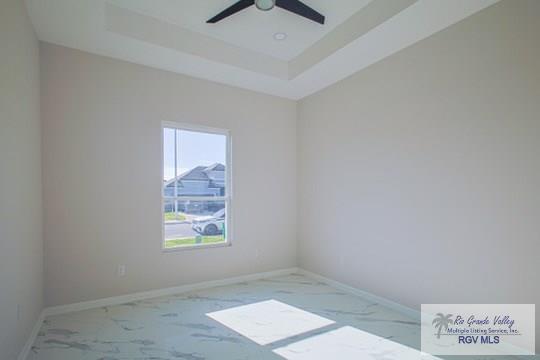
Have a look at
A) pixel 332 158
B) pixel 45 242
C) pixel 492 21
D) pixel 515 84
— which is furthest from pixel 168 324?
pixel 492 21

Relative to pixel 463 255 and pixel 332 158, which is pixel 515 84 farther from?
pixel 332 158

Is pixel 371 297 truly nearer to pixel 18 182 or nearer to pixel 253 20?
pixel 253 20

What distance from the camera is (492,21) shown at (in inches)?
96.7

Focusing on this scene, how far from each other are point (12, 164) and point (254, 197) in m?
2.84

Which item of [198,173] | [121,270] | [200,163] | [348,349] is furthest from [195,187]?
[348,349]

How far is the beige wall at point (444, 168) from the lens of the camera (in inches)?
90.3

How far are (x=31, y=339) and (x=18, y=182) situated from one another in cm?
137

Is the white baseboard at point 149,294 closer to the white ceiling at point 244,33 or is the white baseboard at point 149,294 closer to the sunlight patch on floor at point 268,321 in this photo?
the sunlight patch on floor at point 268,321

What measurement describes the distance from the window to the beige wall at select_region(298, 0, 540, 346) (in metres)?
1.54

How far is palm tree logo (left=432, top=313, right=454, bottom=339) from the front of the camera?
2.72m

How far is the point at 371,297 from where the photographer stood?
347 cm

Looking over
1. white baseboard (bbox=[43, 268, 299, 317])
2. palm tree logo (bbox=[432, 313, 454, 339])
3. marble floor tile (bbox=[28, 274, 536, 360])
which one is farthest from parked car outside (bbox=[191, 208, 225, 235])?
palm tree logo (bbox=[432, 313, 454, 339])

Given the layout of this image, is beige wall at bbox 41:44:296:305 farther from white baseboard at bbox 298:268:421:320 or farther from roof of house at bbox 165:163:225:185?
white baseboard at bbox 298:268:421:320

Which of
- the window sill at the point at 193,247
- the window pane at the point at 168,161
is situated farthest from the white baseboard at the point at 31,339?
the window pane at the point at 168,161
